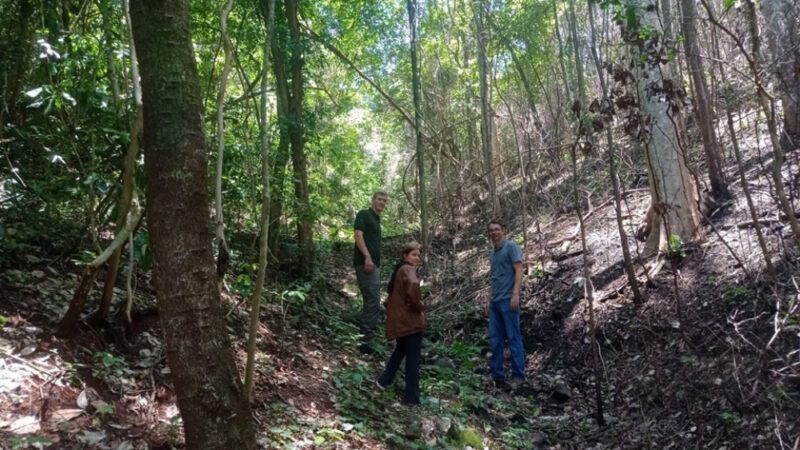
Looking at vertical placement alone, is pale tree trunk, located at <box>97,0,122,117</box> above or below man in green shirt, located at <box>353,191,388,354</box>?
above

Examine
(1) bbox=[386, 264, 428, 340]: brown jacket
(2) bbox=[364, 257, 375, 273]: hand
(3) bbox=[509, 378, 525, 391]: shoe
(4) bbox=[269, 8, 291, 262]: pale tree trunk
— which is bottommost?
(3) bbox=[509, 378, 525, 391]: shoe

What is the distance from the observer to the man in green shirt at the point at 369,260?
7336mm

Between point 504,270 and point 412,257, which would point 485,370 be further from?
point 412,257

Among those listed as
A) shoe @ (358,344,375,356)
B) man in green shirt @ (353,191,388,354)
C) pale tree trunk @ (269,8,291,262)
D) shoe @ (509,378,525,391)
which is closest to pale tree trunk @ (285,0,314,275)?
pale tree trunk @ (269,8,291,262)

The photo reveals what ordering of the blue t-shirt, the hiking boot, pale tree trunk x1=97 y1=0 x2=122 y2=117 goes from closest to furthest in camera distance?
1. pale tree trunk x1=97 y1=0 x2=122 y2=117
2. the blue t-shirt
3. the hiking boot

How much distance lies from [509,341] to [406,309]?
5.97 feet

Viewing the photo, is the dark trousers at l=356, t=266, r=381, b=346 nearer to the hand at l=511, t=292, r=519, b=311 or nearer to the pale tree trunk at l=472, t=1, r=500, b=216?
the hand at l=511, t=292, r=519, b=311

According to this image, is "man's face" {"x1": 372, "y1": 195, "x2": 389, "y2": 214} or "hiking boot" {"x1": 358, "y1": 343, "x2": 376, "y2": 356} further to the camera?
"man's face" {"x1": 372, "y1": 195, "x2": 389, "y2": 214}

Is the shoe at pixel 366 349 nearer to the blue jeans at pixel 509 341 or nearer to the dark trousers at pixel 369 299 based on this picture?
the dark trousers at pixel 369 299

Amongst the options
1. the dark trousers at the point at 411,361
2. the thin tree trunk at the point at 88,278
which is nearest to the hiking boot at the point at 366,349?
the dark trousers at the point at 411,361

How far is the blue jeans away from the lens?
6934 mm

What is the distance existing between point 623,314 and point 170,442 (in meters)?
5.61

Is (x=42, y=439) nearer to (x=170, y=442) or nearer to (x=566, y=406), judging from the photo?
(x=170, y=442)

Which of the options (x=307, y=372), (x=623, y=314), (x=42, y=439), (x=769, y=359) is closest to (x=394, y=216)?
(x=623, y=314)
